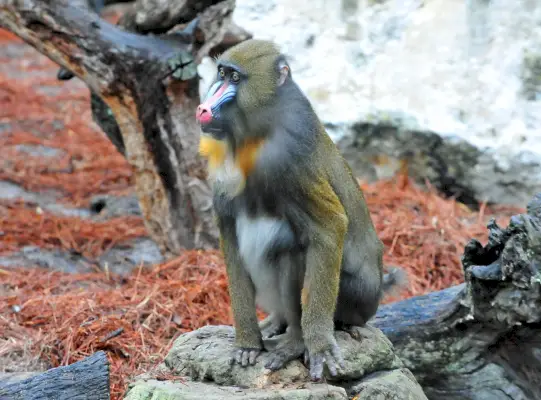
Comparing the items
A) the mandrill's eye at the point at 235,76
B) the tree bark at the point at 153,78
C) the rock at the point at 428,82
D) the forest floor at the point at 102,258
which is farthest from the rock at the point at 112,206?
the mandrill's eye at the point at 235,76

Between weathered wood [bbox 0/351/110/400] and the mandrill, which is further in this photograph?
weathered wood [bbox 0/351/110/400]

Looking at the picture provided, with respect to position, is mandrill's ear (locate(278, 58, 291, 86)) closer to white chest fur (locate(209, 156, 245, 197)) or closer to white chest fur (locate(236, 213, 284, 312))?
white chest fur (locate(209, 156, 245, 197))

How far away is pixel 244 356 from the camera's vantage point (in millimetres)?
3277

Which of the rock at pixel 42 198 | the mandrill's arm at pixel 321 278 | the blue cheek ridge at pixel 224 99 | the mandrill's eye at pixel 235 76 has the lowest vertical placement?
the rock at pixel 42 198

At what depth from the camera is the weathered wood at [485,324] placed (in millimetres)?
3379

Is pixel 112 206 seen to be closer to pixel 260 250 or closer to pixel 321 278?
pixel 260 250

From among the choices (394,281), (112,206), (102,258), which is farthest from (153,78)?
(112,206)

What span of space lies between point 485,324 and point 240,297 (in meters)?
1.27

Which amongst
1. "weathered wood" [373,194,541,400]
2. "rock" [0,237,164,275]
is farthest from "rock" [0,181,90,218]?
"weathered wood" [373,194,541,400]

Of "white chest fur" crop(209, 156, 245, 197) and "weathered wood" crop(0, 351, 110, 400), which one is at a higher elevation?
"white chest fur" crop(209, 156, 245, 197)

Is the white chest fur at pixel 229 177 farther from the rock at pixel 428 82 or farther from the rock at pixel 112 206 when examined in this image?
the rock at pixel 112 206

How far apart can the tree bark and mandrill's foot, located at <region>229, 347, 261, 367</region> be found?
7.89ft

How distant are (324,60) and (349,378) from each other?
14.1ft

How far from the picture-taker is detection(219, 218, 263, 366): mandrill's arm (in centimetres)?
335
